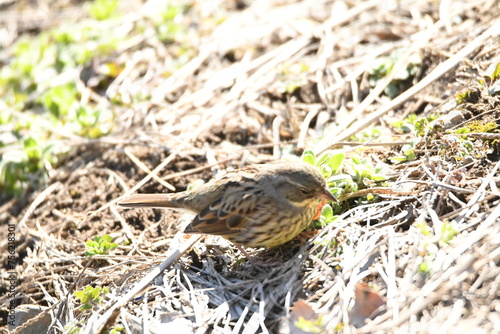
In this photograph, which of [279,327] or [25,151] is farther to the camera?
[25,151]

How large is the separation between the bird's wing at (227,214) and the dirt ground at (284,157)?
29cm

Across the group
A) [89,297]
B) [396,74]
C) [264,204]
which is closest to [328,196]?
[264,204]

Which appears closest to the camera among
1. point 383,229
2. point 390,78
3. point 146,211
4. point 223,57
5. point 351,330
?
point 351,330

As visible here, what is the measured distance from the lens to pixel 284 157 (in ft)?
17.7

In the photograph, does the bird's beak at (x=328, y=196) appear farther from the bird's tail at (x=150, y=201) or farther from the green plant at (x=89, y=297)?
the green plant at (x=89, y=297)

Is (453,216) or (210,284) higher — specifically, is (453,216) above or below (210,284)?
above

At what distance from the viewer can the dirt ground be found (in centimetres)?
383

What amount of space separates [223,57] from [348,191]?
3.63 metres

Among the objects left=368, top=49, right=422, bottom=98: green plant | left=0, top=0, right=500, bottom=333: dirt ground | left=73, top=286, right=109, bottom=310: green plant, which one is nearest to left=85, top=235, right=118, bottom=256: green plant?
left=0, top=0, right=500, bottom=333: dirt ground

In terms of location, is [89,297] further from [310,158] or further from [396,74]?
[396,74]

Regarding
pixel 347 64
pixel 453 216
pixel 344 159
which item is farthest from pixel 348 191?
pixel 347 64

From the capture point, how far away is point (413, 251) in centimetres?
393

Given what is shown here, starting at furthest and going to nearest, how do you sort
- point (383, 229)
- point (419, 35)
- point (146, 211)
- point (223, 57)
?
point (223, 57) → point (419, 35) → point (146, 211) → point (383, 229)

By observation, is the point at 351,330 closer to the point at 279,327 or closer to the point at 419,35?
the point at 279,327
